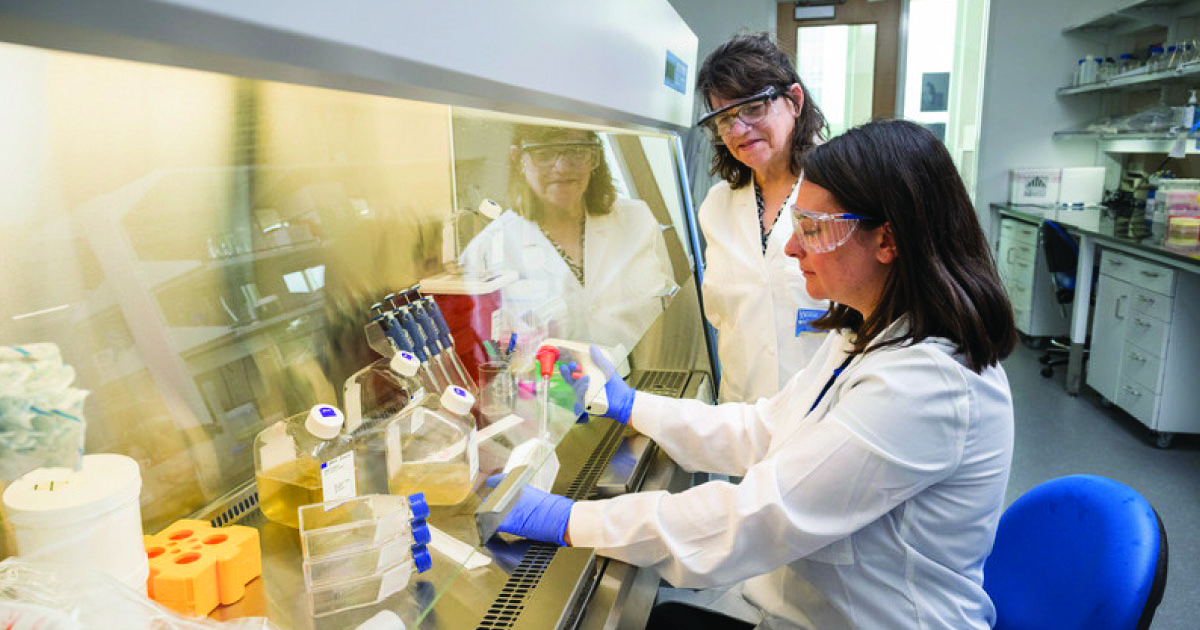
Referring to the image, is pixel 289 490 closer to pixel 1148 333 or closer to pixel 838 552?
pixel 838 552

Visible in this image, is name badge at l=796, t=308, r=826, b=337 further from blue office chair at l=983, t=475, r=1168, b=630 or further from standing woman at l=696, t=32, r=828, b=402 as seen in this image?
blue office chair at l=983, t=475, r=1168, b=630

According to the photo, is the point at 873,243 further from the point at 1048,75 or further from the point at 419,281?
the point at 1048,75

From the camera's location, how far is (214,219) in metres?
1.19

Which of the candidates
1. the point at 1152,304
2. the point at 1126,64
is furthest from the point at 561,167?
the point at 1126,64

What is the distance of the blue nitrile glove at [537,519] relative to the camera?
4.09 ft

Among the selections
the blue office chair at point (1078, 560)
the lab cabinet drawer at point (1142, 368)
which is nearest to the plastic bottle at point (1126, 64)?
the lab cabinet drawer at point (1142, 368)

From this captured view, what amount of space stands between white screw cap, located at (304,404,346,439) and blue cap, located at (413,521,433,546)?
0.64 feet

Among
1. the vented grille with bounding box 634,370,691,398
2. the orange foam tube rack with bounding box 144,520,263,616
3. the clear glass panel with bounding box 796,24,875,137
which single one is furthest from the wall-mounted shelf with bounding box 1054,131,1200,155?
the orange foam tube rack with bounding box 144,520,263,616

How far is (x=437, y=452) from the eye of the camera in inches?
45.5

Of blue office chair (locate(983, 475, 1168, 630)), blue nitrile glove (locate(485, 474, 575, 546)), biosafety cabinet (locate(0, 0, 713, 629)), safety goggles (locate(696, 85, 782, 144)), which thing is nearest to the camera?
biosafety cabinet (locate(0, 0, 713, 629))

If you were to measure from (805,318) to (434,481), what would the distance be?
1.20 meters

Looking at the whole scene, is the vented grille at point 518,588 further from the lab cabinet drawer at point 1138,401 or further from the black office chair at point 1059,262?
the black office chair at point 1059,262

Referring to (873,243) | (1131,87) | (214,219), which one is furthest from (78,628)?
(1131,87)

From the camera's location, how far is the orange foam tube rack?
900 millimetres
